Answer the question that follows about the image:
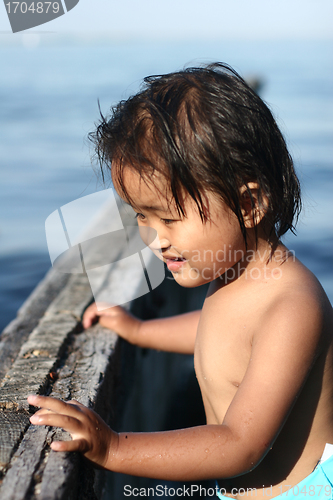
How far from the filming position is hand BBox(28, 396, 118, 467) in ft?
4.04

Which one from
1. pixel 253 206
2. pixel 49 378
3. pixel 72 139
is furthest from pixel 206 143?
pixel 72 139

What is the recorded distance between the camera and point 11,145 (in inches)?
461

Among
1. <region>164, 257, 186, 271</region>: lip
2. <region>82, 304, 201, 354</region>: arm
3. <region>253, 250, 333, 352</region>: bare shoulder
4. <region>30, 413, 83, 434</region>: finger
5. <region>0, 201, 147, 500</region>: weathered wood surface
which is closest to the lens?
<region>0, 201, 147, 500</region>: weathered wood surface

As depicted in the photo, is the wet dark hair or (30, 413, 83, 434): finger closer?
(30, 413, 83, 434): finger

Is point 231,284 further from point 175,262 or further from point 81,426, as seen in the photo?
point 81,426

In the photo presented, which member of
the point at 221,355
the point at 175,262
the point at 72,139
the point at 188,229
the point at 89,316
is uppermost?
the point at 188,229

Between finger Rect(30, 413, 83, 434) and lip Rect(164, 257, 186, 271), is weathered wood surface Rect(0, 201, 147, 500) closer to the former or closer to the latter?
finger Rect(30, 413, 83, 434)

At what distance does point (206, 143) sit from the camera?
56.9 inches

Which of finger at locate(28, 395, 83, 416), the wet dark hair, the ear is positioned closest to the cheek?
the wet dark hair

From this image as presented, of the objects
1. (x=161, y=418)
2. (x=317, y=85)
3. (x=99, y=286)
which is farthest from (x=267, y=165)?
(x=317, y=85)

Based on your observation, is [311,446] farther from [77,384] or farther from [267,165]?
[267,165]

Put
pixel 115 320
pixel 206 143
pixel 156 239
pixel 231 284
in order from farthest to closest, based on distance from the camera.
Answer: pixel 115 320 < pixel 231 284 < pixel 156 239 < pixel 206 143

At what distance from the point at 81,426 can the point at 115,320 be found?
0.93 metres

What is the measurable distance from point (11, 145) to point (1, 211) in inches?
192
